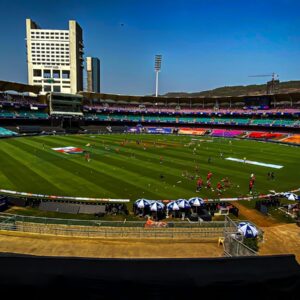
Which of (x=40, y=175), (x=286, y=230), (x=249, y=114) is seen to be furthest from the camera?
(x=249, y=114)

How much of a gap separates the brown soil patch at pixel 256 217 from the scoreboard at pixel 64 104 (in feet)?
312

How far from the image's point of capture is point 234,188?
109ft

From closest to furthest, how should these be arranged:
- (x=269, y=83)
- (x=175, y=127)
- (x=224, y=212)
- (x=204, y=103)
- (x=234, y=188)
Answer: (x=224, y=212) < (x=234, y=188) < (x=175, y=127) < (x=204, y=103) < (x=269, y=83)

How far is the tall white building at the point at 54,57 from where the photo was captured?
15275 cm

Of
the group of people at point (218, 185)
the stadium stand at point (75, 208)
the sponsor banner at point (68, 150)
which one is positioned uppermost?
the sponsor banner at point (68, 150)

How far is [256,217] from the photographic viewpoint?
2488 cm

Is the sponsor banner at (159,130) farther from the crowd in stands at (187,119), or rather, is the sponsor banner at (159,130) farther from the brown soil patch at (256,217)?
the brown soil patch at (256,217)

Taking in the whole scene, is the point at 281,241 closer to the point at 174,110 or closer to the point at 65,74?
the point at 174,110

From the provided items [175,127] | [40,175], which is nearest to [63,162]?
[40,175]

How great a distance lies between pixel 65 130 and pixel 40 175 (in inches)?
2688

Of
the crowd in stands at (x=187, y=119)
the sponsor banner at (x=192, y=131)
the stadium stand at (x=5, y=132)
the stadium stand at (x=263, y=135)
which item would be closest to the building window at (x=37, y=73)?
the crowd in stands at (x=187, y=119)

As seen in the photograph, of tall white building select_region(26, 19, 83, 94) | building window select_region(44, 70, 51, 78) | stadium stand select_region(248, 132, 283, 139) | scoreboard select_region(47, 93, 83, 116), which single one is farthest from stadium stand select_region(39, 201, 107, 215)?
building window select_region(44, 70, 51, 78)

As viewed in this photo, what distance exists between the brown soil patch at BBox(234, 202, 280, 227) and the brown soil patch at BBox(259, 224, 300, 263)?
2.54 m

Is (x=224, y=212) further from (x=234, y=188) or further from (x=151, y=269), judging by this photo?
(x=151, y=269)
